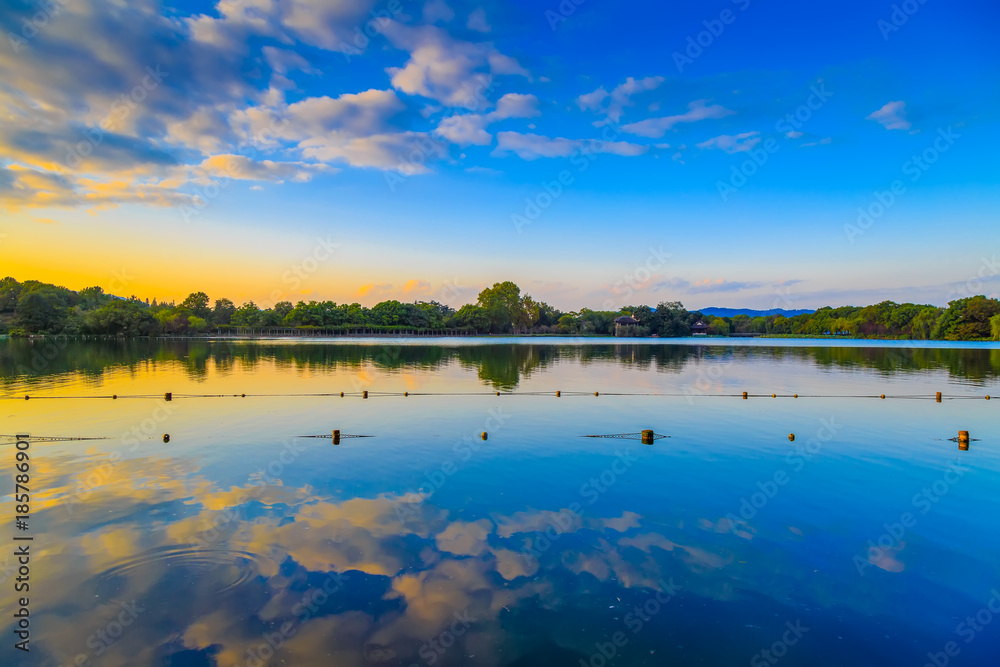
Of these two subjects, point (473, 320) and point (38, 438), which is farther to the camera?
point (473, 320)

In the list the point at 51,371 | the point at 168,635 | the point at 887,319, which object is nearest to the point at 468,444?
the point at 168,635

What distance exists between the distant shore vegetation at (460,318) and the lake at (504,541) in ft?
366

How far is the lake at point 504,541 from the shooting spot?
628 centimetres

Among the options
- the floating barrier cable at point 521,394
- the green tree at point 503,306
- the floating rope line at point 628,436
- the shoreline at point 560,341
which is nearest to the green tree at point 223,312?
the shoreline at point 560,341

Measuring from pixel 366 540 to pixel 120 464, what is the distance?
8.93m

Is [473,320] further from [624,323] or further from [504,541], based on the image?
[504,541]

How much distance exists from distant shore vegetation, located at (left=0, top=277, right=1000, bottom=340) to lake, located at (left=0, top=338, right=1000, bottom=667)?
111700 mm

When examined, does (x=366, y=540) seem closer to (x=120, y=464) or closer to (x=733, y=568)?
(x=733, y=568)

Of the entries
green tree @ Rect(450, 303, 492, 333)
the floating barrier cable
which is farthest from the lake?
green tree @ Rect(450, 303, 492, 333)

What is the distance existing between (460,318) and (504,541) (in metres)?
150

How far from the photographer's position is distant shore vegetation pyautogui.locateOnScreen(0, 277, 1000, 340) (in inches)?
4146

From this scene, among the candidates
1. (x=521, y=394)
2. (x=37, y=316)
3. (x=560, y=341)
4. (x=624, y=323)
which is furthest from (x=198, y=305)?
(x=521, y=394)

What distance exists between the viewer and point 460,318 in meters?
158

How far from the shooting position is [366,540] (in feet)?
29.1
